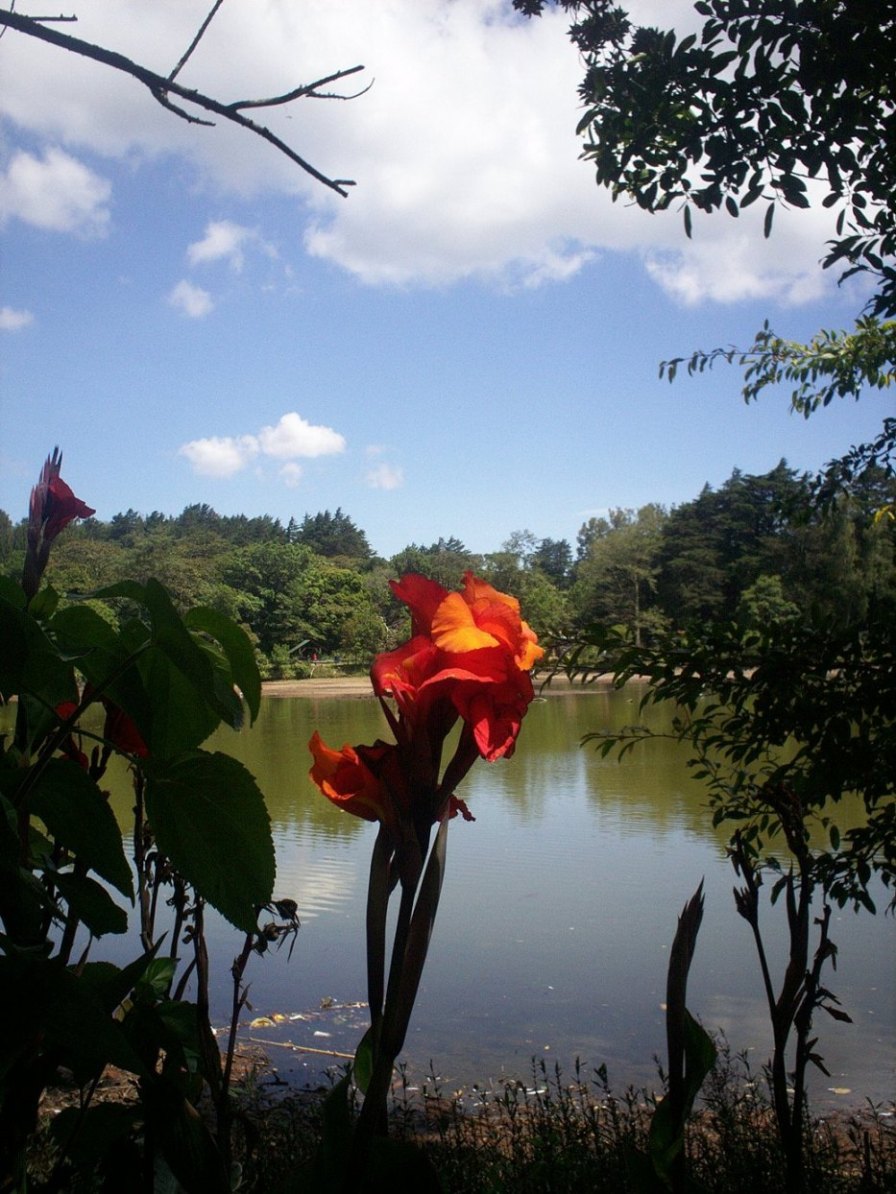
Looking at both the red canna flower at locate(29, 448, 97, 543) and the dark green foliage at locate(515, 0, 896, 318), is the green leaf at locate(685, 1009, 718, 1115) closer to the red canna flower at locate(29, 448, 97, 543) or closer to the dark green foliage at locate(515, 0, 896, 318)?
the red canna flower at locate(29, 448, 97, 543)

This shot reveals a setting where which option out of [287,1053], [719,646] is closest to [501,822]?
[287,1053]

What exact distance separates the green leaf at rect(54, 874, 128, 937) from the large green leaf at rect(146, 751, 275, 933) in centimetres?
5

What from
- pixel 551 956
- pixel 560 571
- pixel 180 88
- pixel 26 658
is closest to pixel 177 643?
pixel 26 658

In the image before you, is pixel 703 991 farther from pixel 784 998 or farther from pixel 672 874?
pixel 784 998

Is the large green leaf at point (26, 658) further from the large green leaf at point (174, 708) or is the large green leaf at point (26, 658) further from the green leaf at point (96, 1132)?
the green leaf at point (96, 1132)

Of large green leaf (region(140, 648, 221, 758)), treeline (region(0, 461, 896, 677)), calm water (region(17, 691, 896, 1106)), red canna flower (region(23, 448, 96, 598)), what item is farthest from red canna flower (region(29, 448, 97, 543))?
Answer: treeline (region(0, 461, 896, 677))

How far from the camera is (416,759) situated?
40 cm

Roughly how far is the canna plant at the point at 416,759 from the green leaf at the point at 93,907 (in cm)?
14

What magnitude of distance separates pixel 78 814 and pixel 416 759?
18 cm

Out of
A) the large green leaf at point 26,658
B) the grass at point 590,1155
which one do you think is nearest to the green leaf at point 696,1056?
the large green leaf at point 26,658

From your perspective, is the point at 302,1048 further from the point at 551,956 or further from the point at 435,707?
the point at 435,707

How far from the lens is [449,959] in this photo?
4.23 metres

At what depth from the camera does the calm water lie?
127 inches

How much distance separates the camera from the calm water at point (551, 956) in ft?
10.6
